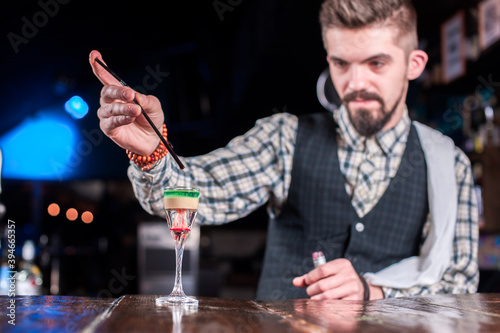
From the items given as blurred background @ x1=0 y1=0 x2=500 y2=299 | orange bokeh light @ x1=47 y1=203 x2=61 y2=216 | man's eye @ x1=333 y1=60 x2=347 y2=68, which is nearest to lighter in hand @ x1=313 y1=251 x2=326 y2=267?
man's eye @ x1=333 y1=60 x2=347 y2=68

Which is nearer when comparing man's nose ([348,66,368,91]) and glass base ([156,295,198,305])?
glass base ([156,295,198,305])

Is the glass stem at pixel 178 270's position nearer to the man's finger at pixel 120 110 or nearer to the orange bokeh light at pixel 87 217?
the man's finger at pixel 120 110

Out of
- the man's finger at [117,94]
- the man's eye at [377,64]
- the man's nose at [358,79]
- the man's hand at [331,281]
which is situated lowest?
the man's hand at [331,281]

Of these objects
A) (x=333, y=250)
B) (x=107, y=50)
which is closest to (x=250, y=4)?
(x=107, y=50)

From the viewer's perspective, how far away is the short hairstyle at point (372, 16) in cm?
162

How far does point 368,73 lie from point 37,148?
636 centimetres

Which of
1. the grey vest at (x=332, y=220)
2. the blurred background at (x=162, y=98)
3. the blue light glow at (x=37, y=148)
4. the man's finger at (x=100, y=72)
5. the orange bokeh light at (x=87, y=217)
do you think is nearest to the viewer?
the man's finger at (x=100, y=72)

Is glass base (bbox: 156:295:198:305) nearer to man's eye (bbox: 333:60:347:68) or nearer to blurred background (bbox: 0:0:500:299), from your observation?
man's eye (bbox: 333:60:347:68)

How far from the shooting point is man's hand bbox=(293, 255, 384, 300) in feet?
3.96

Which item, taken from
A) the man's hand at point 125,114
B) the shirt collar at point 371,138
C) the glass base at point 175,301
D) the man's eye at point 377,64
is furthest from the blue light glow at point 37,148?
the glass base at point 175,301

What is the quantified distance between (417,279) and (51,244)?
219 inches

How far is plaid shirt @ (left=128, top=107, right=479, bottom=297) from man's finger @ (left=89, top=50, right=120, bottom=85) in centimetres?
40

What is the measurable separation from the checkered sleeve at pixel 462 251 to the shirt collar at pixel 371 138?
0.70 ft

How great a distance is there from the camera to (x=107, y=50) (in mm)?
4941
